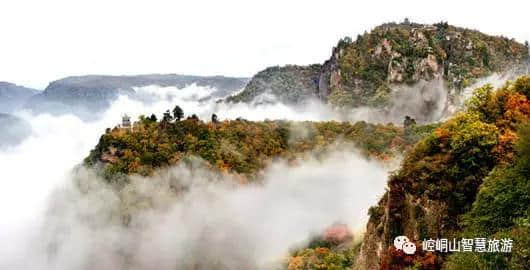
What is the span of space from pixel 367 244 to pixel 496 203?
1230 centimetres

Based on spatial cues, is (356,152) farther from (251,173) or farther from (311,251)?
(311,251)

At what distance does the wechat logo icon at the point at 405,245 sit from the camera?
97.1 ft

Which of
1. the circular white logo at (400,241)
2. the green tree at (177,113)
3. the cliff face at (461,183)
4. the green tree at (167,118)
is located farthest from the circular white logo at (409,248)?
the green tree at (177,113)

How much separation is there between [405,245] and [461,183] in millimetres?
4312

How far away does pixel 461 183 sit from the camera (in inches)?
1224

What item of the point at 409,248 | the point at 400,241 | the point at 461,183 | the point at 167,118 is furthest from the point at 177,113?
the point at 409,248

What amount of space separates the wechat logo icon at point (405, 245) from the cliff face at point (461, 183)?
0.29 m

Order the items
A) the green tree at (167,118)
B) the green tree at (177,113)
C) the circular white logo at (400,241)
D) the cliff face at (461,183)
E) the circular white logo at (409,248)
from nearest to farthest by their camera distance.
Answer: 1. the cliff face at (461,183)
2. the circular white logo at (409,248)
3. the circular white logo at (400,241)
4. the green tree at (167,118)
5. the green tree at (177,113)

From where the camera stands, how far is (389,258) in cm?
3061

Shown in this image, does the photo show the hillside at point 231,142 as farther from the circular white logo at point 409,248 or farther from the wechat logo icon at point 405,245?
the circular white logo at point 409,248

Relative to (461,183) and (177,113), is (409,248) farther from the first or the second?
(177,113)

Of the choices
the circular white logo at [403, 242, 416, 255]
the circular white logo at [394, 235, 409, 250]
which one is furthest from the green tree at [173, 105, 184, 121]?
the circular white logo at [403, 242, 416, 255]

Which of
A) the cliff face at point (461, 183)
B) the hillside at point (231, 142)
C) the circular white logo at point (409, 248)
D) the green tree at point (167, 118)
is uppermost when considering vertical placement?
the cliff face at point (461, 183)

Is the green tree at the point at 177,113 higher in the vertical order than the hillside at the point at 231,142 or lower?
higher
